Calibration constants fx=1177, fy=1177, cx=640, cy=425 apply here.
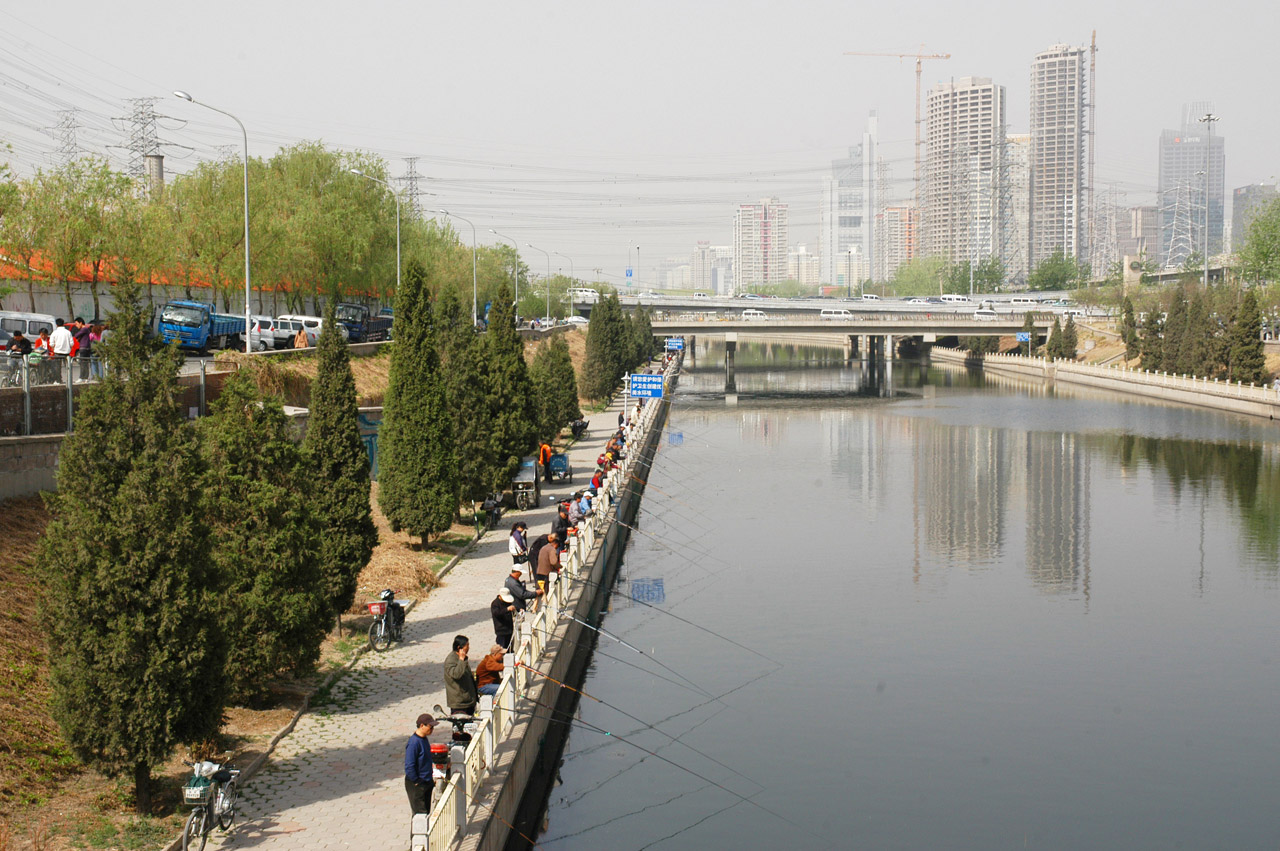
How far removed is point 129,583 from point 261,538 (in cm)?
421

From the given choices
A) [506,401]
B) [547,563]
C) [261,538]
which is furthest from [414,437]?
[261,538]

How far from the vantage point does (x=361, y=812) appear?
Answer: 1234 cm

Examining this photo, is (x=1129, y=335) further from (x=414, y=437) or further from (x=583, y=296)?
(x=414, y=437)

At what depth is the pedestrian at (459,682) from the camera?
14.1 metres

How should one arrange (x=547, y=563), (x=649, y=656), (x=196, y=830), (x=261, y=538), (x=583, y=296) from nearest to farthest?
(x=196, y=830)
(x=261, y=538)
(x=547, y=563)
(x=649, y=656)
(x=583, y=296)

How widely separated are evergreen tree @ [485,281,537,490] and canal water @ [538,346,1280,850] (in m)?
4.41

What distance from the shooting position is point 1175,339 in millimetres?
80500

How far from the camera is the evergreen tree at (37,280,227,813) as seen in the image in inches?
457

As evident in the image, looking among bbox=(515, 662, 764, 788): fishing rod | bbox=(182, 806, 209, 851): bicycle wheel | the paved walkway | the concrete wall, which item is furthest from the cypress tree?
bbox=(182, 806, 209, 851): bicycle wheel

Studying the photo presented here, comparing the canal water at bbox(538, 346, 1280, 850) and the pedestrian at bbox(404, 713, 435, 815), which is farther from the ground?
the pedestrian at bbox(404, 713, 435, 815)

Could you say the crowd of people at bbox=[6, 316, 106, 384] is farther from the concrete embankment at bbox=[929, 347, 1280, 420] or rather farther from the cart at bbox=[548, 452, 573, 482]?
the concrete embankment at bbox=[929, 347, 1280, 420]

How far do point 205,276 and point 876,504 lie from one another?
3221 centimetres

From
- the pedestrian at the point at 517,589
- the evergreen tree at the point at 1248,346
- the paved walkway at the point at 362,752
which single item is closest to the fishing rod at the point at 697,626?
the paved walkway at the point at 362,752

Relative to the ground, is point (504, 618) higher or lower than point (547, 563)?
lower
